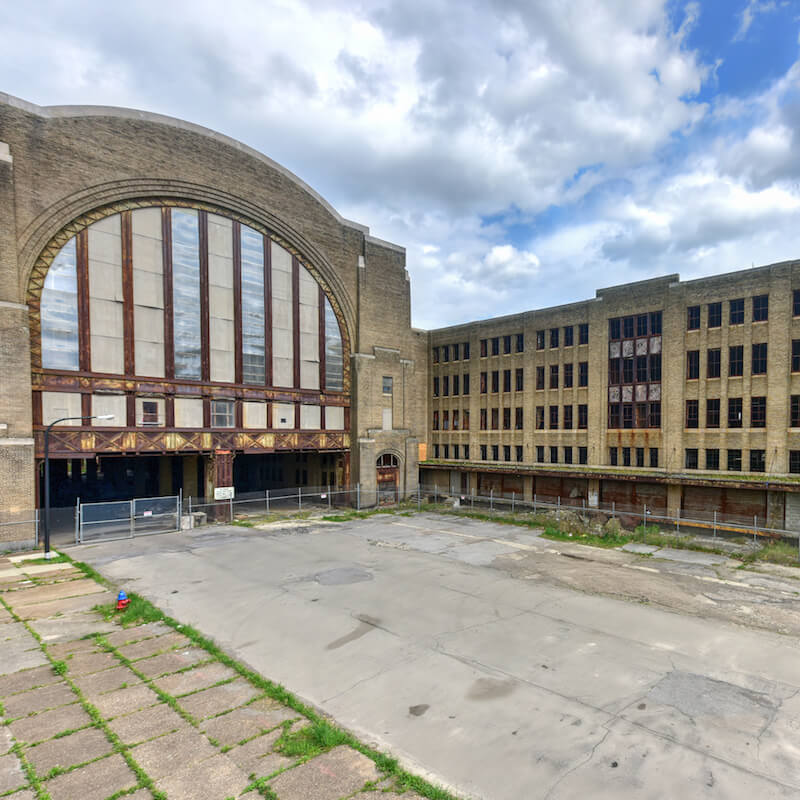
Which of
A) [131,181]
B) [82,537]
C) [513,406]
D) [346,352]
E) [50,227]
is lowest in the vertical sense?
[82,537]

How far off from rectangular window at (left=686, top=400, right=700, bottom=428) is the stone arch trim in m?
23.2

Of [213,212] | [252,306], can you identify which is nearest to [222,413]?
[252,306]

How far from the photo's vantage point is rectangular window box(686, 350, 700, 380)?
3188 centimetres

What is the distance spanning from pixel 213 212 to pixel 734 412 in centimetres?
3442

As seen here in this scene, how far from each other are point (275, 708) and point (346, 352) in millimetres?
29780

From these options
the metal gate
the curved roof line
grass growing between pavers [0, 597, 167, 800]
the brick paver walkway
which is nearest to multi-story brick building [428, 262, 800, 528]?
the curved roof line

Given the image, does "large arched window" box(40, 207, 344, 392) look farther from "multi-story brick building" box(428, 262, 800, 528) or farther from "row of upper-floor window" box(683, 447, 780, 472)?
"row of upper-floor window" box(683, 447, 780, 472)

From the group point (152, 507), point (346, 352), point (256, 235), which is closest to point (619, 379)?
point (346, 352)

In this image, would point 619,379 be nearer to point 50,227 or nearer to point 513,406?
point 513,406

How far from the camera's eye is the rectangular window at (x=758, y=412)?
29391 mm

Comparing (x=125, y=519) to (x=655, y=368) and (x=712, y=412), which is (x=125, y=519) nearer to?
(x=655, y=368)

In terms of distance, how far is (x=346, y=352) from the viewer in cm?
3803

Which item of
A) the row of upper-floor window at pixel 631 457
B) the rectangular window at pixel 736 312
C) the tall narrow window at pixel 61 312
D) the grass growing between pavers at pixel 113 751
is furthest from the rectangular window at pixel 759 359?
the tall narrow window at pixel 61 312

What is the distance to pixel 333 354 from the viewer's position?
37.2m
